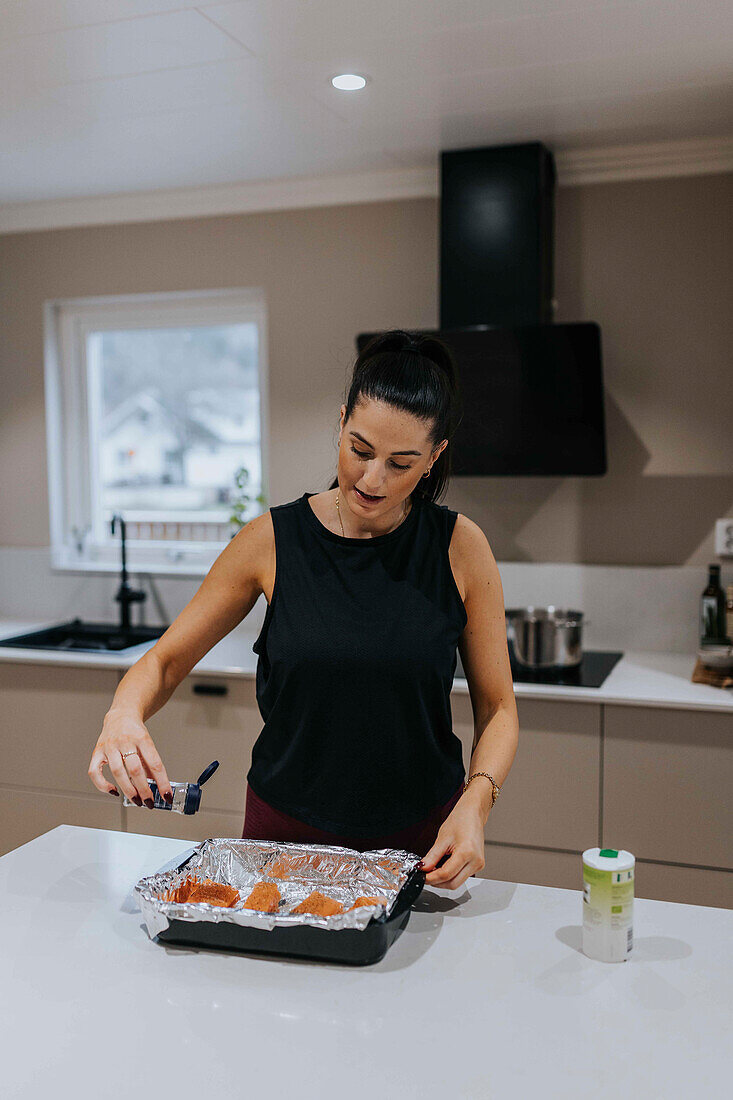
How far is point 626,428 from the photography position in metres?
2.94

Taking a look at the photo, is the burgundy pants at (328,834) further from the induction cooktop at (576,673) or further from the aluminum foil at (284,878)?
the induction cooktop at (576,673)

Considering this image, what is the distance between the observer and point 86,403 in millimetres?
3684

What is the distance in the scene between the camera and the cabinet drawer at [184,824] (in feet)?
9.13

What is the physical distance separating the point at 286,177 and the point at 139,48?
3.43 ft

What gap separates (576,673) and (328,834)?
1280 mm

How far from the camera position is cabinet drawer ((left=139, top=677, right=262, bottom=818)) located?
2752 mm

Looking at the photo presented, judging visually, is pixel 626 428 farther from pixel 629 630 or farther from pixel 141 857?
pixel 141 857

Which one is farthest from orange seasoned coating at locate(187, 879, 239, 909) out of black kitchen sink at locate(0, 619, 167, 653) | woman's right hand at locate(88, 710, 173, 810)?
black kitchen sink at locate(0, 619, 167, 653)

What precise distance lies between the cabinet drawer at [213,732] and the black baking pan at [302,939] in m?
1.56

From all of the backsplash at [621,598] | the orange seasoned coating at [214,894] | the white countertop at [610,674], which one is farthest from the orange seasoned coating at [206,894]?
the backsplash at [621,598]

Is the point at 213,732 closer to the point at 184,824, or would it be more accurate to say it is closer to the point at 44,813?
the point at 184,824

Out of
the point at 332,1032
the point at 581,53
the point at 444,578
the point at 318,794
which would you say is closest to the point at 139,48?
the point at 581,53

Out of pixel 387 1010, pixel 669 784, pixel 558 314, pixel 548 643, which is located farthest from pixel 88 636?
pixel 387 1010

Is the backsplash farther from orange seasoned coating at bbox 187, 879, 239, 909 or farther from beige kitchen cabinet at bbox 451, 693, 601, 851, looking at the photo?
orange seasoned coating at bbox 187, 879, 239, 909
